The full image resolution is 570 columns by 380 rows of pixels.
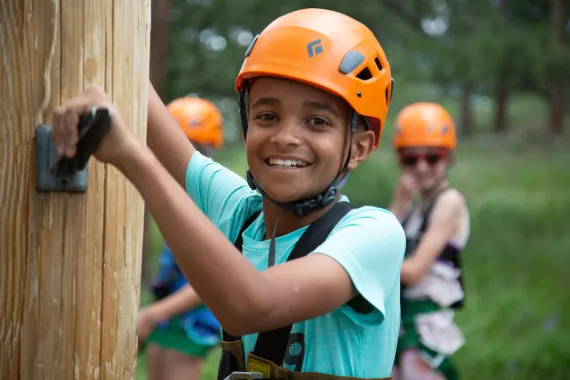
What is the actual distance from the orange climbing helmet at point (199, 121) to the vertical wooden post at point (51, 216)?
154 inches

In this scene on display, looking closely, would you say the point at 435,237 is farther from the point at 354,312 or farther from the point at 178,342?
the point at 354,312

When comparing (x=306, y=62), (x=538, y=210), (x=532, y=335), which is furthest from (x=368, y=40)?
(x=538, y=210)

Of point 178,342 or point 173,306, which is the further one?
point 178,342

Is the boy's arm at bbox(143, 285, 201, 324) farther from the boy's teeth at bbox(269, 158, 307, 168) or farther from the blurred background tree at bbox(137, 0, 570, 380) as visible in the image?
the blurred background tree at bbox(137, 0, 570, 380)

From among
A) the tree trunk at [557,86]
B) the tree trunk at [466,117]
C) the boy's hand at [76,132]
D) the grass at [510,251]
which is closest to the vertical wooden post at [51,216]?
the boy's hand at [76,132]

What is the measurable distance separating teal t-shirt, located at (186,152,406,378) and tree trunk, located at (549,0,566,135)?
8549mm

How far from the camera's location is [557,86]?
11.4m

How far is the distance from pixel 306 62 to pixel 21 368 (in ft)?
3.88

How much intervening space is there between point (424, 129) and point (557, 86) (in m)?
5.95

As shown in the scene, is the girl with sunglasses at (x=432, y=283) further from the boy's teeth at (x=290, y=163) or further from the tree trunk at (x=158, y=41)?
the tree trunk at (x=158, y=41)

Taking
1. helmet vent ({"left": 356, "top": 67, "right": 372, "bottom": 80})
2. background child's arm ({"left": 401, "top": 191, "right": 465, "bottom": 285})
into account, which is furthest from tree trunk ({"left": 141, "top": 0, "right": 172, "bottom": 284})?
helmet vent ({"left": 356, "top": 67, "right": 372, "bottom": 80})

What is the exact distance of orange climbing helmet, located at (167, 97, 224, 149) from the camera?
6.21 metres

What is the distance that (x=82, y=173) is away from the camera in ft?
7.25

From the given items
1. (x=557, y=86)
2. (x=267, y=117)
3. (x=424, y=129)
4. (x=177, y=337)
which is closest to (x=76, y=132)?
(x=267, y=117)
